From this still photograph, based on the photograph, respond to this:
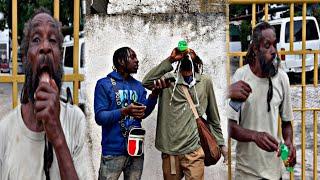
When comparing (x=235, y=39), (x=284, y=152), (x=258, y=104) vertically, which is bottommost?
(x=284, y=152)

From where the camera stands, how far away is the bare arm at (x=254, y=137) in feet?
12.3

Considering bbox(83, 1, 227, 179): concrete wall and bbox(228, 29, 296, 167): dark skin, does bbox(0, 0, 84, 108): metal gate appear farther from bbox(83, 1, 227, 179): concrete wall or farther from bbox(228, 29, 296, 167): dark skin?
bbox(228, 29, 296, 167): dark skin

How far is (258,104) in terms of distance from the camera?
3.93 metres

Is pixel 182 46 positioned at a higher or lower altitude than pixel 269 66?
higher

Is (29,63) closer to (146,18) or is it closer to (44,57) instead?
(44,57)

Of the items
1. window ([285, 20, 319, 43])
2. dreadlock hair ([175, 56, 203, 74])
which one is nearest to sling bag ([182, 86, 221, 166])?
dreadlock hair ([175, 56, 203, 74])

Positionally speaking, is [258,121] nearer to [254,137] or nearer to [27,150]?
[254,137]

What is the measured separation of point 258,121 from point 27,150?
2.08 meters

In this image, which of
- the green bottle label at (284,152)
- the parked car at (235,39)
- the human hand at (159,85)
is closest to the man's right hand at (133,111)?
the human hand at (159,85)

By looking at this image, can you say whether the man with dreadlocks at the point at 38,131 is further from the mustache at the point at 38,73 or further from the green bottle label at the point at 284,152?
the green bottle label at the point at 284,152

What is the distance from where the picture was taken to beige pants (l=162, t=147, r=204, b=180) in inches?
168

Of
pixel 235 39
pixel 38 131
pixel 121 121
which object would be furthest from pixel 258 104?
pixel 235 39

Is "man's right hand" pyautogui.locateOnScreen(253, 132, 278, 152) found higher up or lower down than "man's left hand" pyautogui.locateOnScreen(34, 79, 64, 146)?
lower down

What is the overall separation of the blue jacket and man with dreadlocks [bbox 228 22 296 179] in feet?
2.25
